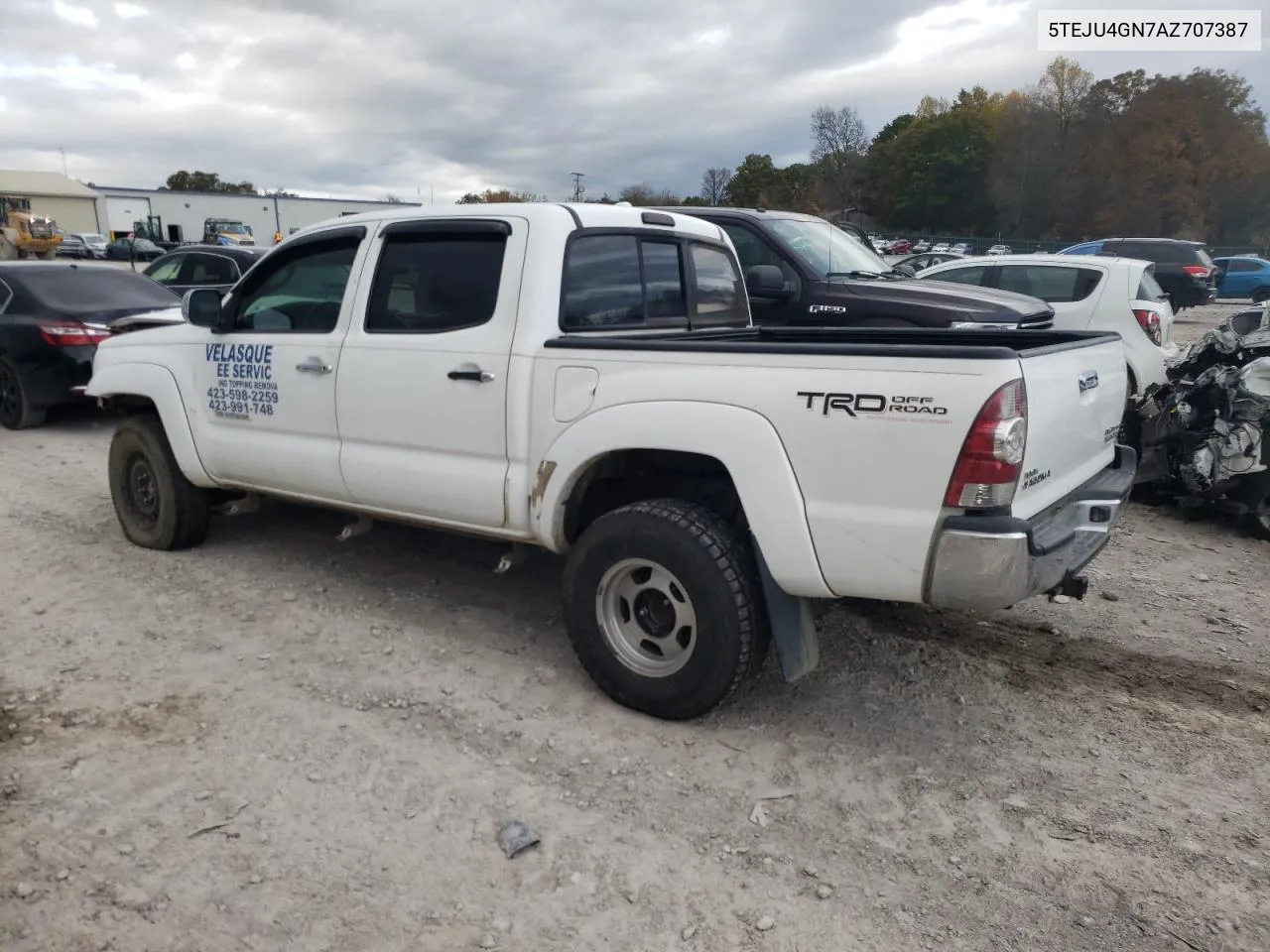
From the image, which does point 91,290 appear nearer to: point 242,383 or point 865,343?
point 242,383

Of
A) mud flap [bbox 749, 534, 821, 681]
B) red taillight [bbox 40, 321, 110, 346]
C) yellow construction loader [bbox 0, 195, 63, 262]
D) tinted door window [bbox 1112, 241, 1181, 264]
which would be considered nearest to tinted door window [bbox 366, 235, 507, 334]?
mud flap [bbox 749, 534, 821, 681]

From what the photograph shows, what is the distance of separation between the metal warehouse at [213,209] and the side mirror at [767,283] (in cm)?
6521

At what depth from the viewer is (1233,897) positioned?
2.75 m

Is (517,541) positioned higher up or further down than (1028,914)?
higher up

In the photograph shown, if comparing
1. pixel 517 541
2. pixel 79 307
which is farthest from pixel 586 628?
pixel 79 307

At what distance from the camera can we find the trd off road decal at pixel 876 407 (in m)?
2.94

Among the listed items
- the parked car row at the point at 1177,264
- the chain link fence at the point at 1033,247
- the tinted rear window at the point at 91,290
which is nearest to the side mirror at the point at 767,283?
the tinted rear window at the point at 91,290

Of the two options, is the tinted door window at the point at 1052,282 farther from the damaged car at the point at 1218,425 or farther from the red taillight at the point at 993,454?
the red taillight at the point at 993,454

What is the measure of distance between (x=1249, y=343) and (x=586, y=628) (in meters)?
5.32

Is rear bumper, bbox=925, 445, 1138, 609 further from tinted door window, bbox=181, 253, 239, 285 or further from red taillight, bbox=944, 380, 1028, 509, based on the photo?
tinted door window, bbox=181, 253, 239, 285

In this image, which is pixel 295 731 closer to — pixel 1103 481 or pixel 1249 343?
pixel 1103 481

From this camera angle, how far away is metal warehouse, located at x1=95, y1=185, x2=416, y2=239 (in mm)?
68500

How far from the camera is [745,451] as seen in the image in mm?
3287

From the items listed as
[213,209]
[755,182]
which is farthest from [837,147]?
[213,209]
